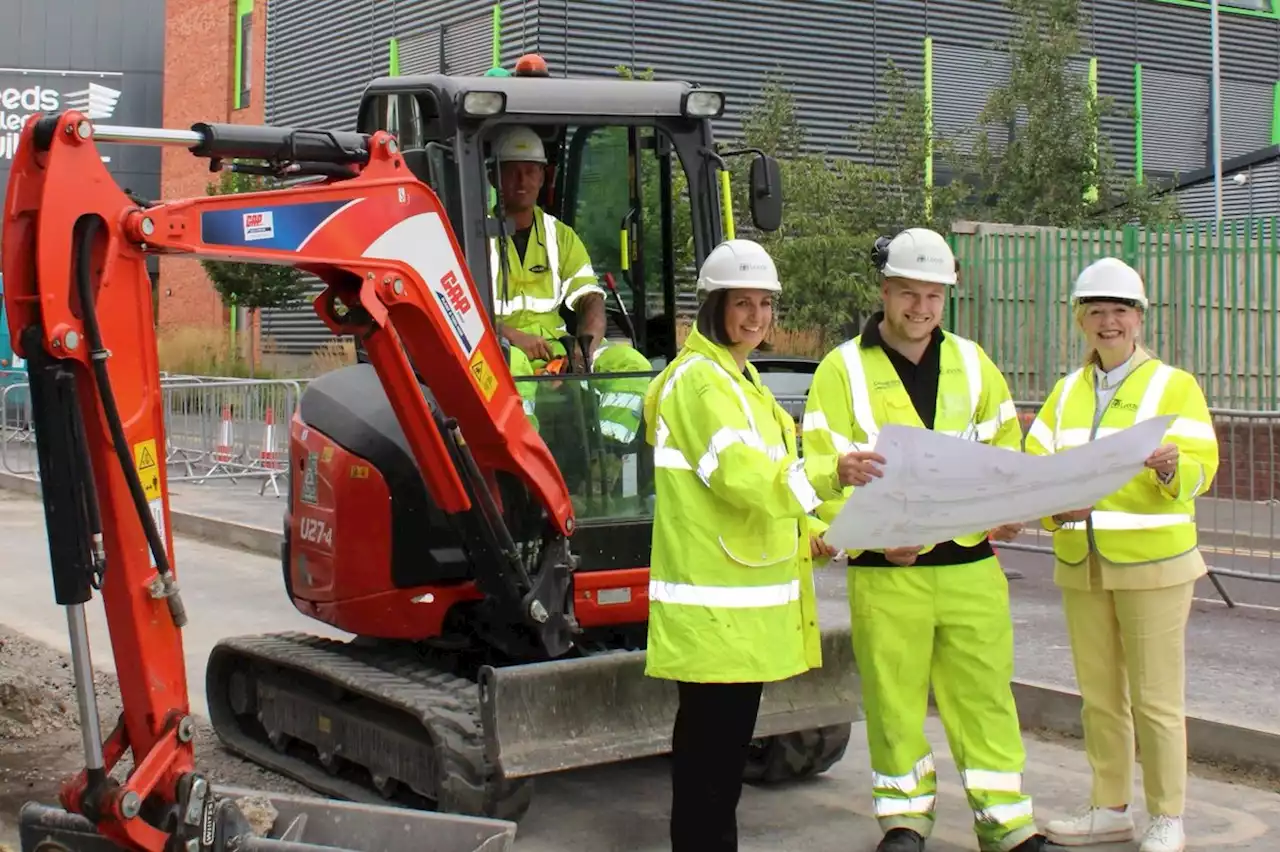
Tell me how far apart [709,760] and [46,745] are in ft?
12.4

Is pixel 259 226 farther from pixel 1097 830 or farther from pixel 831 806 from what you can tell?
pixel 1097 830

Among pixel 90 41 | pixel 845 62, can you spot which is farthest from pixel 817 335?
pixel 90 41

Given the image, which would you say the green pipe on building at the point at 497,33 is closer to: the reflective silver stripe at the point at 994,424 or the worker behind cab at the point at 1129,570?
the worker behind cab at the point at 1129,570

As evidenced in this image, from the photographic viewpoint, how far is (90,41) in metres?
41.6

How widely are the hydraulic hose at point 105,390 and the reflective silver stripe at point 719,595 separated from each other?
4.65 feet

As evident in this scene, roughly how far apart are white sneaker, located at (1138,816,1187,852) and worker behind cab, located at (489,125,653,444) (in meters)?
2.35

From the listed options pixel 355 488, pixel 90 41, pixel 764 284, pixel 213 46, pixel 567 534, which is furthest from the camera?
pixel 90 41

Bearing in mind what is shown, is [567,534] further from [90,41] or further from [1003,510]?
[90,41]

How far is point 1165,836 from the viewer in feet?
17.2

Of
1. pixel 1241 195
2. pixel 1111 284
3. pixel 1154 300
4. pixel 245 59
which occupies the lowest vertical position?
pixel 1111 284

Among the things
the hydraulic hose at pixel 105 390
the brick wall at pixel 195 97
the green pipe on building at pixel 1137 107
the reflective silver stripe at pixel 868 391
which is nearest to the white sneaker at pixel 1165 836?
the reflective silver stripe at pixel 868 391

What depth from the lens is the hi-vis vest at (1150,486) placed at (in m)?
5.20

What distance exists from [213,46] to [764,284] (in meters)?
34.2

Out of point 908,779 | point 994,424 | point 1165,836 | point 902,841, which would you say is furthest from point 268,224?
point 1165,836
